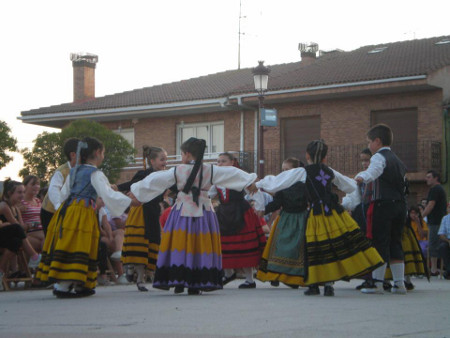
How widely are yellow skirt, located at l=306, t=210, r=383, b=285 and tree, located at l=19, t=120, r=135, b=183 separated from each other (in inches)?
726

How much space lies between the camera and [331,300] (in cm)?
864

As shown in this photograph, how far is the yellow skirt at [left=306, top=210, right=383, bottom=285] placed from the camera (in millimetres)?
9359

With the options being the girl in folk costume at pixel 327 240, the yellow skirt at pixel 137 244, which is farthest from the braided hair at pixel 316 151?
the yellow skirt at pixel 137 244

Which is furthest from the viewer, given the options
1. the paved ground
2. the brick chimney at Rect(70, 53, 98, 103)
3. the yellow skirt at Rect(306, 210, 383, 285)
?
the brick chimney at Rect(70, 53, 98, 103)

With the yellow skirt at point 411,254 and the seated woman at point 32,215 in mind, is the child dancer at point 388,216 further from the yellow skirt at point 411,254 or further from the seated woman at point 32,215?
the seated woman at point 32,215

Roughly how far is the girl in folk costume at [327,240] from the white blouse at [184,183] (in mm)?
720

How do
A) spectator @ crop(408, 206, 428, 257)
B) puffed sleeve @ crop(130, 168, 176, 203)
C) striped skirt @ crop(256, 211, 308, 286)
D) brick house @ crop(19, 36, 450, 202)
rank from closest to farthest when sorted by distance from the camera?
1. puffed sleeve @ crop(130, 168, 176, 203)
2. striped skirt @ crop(256, 211, 308, 286)
3. spectator @ crop(408, 206, 428, 257)
4. brick house @ crop(19, 36, 450, 202)

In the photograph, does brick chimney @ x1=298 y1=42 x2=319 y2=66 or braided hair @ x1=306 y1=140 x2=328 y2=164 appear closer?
braided hair @ x1=306 y1=140 x2=328 y2=164

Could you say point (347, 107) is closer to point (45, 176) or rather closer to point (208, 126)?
point (208, 126)

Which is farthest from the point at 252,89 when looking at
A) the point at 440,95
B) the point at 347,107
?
the point at 440,95

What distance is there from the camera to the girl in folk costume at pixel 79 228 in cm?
921

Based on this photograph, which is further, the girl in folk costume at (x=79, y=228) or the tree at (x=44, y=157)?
the tree at (x=44, y=157)

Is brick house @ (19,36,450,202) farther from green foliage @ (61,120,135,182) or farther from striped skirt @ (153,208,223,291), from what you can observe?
striped skirt @ (153,208,223,291)

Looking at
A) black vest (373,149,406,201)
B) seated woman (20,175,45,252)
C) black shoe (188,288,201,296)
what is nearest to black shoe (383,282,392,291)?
black vest (373,149,406,201)
